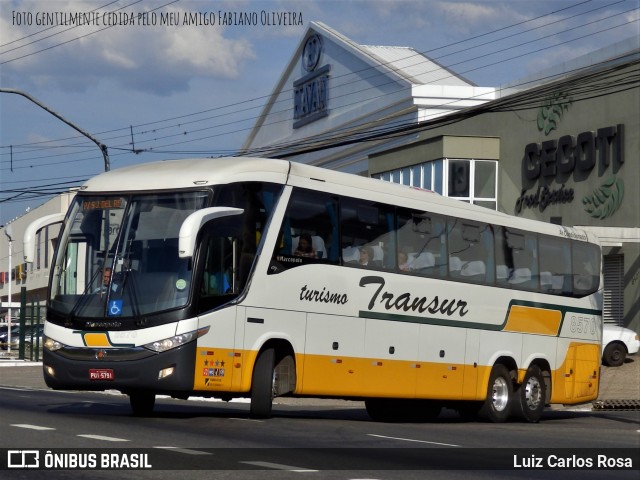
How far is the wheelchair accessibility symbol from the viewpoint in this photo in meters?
16.2

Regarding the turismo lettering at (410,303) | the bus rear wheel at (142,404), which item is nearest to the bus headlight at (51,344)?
the bus rear wheel at (142,404)

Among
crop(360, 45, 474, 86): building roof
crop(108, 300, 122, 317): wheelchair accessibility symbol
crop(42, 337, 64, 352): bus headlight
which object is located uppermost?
crop(360, 45, 474, 86): building roof

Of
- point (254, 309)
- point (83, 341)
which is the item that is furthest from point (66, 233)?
point (254, 309)

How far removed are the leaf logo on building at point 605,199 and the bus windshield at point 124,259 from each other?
25.0 meters

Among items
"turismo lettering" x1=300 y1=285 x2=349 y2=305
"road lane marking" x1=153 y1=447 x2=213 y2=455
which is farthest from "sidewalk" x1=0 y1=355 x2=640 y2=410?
"road lane marking" x1=153 y1=447 x2=213 y2=455

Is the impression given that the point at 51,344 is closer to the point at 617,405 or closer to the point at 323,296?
the point at 323,296

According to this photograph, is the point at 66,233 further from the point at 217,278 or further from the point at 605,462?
the point at 605,462

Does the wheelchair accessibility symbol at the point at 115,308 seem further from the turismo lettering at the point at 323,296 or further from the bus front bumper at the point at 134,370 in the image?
the turismo lettering at the point at 323,296

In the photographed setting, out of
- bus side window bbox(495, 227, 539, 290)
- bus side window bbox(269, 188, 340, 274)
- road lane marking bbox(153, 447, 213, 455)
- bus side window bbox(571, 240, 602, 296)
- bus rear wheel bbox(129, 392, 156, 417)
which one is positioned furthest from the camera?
bus side window bbox(571, 240, 602, 296)

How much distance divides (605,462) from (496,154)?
33280 millimetres

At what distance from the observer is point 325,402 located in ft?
92.2

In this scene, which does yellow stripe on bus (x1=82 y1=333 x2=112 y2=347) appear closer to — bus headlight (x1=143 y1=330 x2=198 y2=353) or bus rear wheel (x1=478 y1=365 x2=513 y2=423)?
bus headlight (x1=143 y1=330 x2=198 y2=353)

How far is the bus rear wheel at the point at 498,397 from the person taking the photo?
22.0m

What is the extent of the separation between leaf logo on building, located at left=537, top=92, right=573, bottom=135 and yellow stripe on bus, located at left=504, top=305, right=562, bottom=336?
19.4 meters
